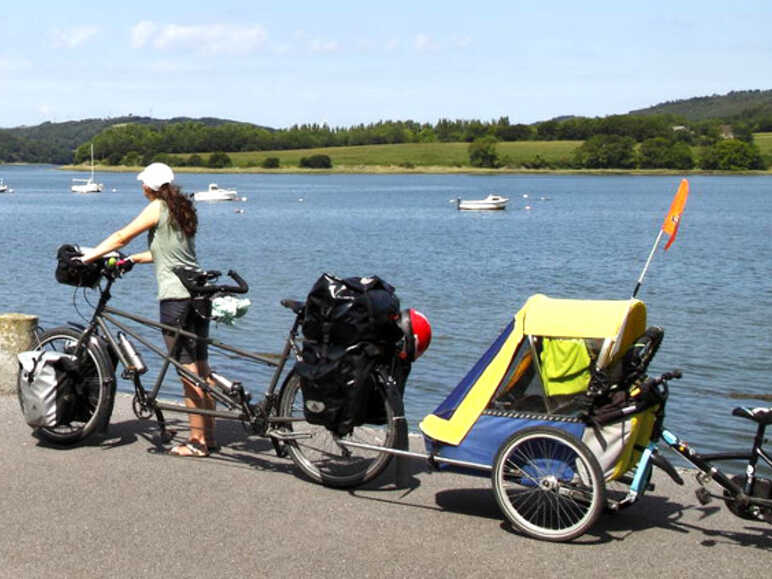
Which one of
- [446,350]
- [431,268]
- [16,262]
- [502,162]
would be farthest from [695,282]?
[502,162]

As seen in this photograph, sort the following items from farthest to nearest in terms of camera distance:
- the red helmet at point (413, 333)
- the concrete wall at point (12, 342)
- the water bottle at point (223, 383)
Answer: the concrete wall at point (12, 342)
the water bottle at point (223, 383)
the red helmet at point (413, 333)

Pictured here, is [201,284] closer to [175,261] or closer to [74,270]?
[175,261]

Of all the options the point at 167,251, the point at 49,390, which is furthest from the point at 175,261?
the point at 49,390

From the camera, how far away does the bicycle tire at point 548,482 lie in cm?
559

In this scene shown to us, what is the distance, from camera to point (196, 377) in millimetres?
7285

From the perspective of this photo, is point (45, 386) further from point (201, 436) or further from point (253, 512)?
point (253, 512)

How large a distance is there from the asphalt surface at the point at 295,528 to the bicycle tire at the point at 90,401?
0.19 meters

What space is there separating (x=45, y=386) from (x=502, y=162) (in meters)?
193

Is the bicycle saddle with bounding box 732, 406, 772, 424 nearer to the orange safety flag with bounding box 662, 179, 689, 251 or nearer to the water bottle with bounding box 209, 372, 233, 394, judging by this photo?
the orange safety flag with bounding box 662, 179, 689, 251

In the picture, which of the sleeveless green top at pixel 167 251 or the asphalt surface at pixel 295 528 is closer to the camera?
the asphalt surface at pixel 295 528

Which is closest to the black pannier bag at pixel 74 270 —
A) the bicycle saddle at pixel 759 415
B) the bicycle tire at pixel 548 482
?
the bicycle tire at pixel 548 482

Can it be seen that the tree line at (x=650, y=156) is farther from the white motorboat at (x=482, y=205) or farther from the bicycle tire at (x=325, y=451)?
the bicycle tire at (x=325, y=451)

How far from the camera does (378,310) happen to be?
625 cm

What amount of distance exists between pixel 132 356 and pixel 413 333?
82.7 inches
